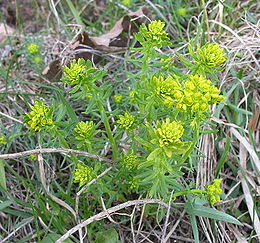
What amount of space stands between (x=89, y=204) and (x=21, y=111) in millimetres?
911

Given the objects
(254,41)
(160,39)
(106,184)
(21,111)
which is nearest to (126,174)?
(106,184)

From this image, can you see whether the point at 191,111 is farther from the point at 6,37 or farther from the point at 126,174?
the point at 6,37

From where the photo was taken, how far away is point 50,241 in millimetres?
2236

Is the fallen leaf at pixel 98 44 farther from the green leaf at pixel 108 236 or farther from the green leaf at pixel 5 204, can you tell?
the green leaf at pixel 108 236

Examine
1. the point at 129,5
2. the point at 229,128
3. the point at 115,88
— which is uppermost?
the point at 129,5

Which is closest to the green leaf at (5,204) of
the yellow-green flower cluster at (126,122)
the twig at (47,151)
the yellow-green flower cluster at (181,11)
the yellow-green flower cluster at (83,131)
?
the twig at (47,151)

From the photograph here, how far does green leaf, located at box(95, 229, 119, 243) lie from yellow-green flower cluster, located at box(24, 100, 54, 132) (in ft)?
2.56

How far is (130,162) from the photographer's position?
2049mm

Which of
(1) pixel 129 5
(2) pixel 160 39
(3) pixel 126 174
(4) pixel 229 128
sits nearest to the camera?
(2) pixel 160 39

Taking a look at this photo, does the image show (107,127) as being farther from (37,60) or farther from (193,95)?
(37,60)

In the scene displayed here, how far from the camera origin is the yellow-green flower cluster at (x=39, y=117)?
1825 millimetres

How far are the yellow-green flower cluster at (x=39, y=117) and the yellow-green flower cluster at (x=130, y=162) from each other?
0.45 m

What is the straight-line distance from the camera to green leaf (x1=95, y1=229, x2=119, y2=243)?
2.24m

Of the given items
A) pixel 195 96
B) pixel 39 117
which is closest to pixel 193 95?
pixel 195 96
